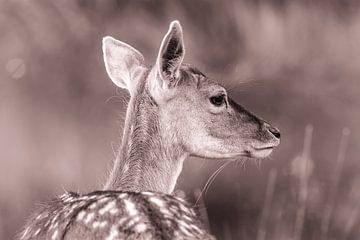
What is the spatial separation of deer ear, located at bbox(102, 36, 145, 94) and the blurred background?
1404mm

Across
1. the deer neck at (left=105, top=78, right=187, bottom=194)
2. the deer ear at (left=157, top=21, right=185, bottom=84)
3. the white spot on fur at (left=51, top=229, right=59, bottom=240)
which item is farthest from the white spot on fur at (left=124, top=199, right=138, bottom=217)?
the deer ear at (left=157, top=21, right=185, bottom=84)

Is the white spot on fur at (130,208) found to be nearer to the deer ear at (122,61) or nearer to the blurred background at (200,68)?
the deer ear at (122,61)

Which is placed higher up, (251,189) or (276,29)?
(276,29)

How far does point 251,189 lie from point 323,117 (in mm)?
1477

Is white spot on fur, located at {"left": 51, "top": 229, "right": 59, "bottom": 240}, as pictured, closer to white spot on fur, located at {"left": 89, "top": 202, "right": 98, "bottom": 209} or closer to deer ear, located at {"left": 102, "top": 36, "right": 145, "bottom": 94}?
white spot on fur, located at {"left": 89, "top": 202, "right": 98, "bottom": 209}

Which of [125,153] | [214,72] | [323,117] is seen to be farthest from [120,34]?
[125,153]

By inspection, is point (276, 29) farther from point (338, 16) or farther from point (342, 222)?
point (342, 222)

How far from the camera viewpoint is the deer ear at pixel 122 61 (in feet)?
23.0

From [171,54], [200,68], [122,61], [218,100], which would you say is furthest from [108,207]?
[200,68]

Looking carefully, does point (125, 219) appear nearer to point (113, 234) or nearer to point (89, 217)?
point (113, 234)

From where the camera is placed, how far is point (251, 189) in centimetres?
876

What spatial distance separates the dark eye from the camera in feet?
22.3

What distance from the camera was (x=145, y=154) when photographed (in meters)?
6.36

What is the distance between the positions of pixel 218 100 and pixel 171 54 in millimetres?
612
